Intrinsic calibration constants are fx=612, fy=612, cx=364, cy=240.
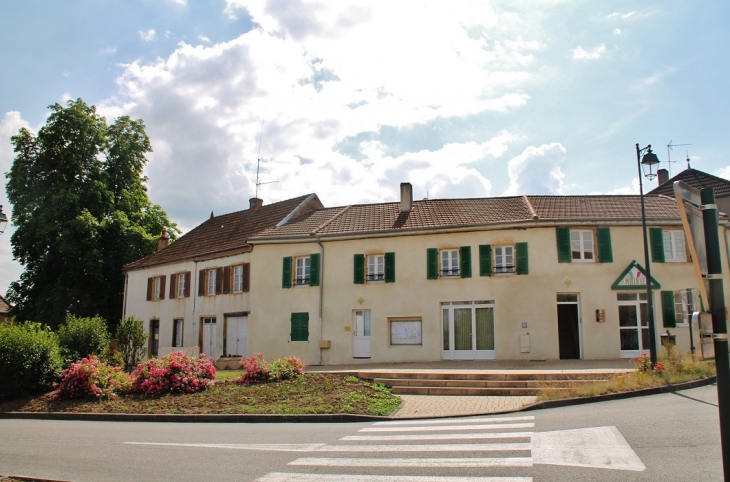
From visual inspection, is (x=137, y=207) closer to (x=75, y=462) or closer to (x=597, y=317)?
(x=597, y=317)

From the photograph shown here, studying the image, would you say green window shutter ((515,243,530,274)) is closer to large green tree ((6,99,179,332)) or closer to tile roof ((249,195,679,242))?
tile roof ((249,195,679,242))

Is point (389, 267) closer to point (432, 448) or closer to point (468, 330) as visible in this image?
point (468, 330)

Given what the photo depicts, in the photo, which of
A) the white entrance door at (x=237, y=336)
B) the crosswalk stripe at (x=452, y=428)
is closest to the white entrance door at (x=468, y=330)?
the white entrance door at (x=237, y=336)

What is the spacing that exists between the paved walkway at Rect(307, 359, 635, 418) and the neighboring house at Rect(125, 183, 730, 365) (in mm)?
1341

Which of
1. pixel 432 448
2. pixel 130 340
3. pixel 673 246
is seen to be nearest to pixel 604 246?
pixel 673 246

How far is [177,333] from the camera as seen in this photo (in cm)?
3180

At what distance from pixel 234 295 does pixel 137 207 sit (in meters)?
13.3

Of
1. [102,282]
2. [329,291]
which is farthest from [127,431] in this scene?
[102,282]

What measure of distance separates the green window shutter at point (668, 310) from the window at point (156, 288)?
24377 millimetres

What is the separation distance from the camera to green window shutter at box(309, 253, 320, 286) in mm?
25062

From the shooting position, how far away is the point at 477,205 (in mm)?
25891

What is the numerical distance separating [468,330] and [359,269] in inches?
194

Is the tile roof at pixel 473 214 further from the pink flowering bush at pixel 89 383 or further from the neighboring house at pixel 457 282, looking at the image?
the pink flowering bush at pixel 89 383

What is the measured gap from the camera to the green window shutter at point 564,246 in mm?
21953
